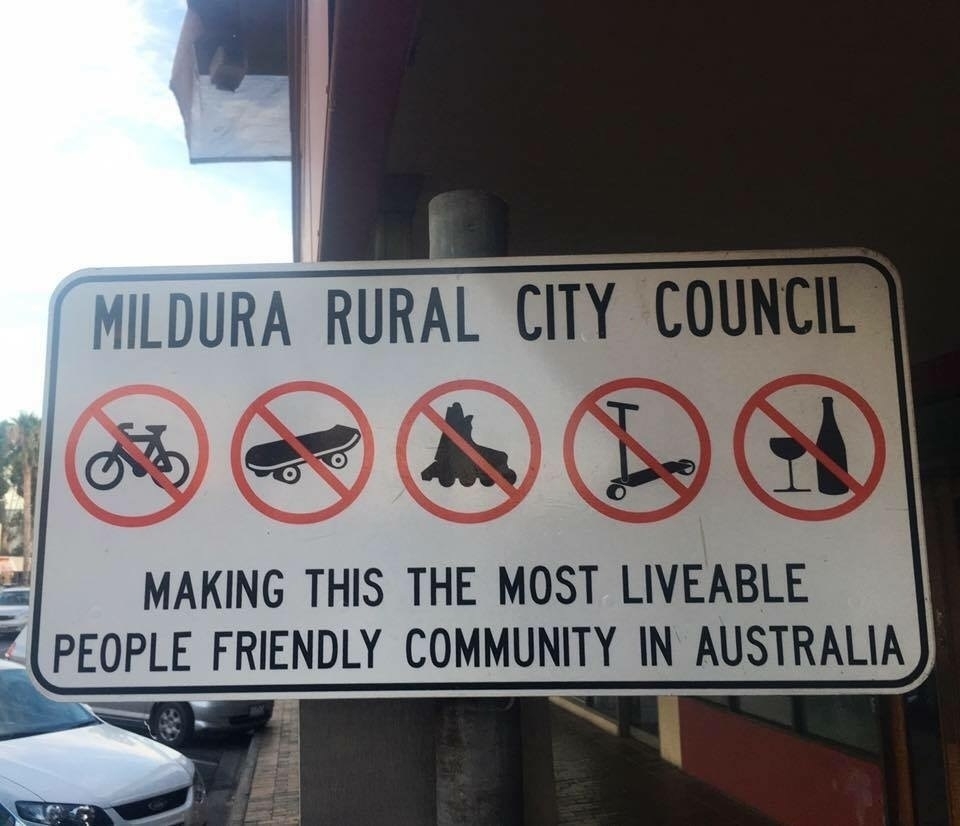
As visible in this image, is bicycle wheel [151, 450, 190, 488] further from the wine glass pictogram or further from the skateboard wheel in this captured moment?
the wine glass pictogram

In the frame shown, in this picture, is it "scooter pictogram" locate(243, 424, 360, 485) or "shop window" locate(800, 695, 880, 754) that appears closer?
"scooter pictogram" locate(243, 424, 360, 485)

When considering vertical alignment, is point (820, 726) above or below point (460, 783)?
below

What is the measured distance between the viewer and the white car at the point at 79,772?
17.0ft

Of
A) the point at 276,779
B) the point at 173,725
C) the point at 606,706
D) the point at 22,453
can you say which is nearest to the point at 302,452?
the point at 276,779

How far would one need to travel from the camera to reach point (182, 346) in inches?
55.8

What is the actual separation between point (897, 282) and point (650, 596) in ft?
2.15

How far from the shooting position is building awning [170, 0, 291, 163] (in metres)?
4.04

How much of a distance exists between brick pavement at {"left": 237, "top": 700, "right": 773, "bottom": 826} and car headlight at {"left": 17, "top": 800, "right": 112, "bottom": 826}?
123cm

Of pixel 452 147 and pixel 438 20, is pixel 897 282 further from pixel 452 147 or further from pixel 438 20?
pixel 452 147

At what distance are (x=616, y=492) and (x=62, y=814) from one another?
521cm

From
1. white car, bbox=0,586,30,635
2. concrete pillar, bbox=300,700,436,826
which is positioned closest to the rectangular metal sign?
concrete pillar, bbox=300,700,436,826

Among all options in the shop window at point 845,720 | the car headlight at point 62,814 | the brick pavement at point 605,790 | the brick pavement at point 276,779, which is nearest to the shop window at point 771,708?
the shop window at point 845,720

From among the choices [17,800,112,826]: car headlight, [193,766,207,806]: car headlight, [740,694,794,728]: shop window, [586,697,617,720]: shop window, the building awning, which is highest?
the building awning

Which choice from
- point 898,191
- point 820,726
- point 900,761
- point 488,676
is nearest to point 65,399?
point 488,676
